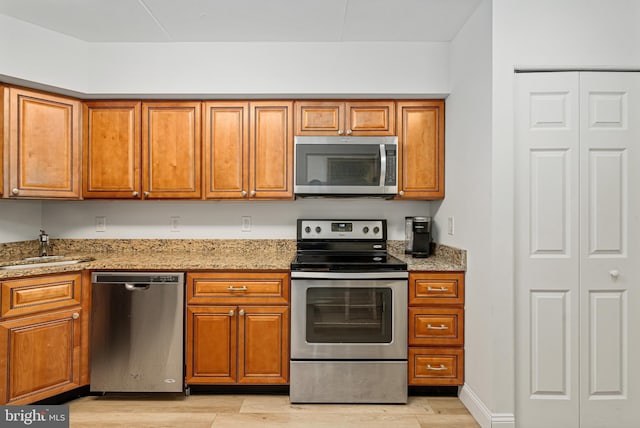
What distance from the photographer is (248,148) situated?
2756 millimetres

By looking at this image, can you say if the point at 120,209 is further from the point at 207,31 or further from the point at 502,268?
the point at 502,268

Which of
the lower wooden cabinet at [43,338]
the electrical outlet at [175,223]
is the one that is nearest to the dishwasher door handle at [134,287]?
the lower wooden cabinet at [43,338]

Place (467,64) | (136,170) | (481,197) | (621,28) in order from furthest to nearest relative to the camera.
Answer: (136,170) → (467,64) → (481,197) → (621,28)

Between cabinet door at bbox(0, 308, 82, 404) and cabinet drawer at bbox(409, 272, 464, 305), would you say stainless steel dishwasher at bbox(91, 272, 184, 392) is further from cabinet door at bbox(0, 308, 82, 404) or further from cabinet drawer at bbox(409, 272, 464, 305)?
cabinet drawer at bbox(409, 272, 464, 305)

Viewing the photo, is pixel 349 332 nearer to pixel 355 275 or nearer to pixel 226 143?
pixel 355 275

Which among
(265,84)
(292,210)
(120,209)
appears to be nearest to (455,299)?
(292,210)

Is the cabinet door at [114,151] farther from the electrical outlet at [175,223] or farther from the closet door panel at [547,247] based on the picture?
the closet door panel at [547,247]

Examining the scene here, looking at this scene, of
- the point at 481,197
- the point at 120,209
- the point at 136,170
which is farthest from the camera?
the point at 120,209

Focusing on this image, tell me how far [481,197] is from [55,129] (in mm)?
2890

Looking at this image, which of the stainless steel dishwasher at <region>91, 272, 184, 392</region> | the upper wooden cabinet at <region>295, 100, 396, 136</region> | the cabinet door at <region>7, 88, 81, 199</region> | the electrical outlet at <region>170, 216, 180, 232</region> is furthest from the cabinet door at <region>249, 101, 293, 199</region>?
the cabinet door at <region>7, 88, 81, 199</region>

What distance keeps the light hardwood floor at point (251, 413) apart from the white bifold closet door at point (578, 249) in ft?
1.73

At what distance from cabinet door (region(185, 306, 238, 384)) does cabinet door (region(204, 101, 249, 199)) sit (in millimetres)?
883

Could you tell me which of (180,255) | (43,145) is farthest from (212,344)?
(43,145)

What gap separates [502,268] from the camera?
6.65ft
